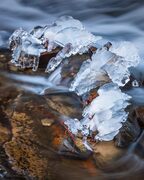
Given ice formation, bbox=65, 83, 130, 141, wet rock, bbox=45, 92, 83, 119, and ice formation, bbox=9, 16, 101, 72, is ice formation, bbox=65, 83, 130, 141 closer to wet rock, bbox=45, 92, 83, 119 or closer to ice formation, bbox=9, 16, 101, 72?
wet rock, bbox=45, 92, 83, 119

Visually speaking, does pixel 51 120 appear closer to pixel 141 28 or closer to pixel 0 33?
pixel 0 33

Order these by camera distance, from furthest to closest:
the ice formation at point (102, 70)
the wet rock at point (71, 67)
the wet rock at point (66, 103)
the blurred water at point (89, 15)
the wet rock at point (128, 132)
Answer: the blurred water at point (89, 15) < the wet rock at point (71, 67) < the ice formation at point (102, 70) < the wet rock at point (66, 103) < the wet rock at point (128, 132)

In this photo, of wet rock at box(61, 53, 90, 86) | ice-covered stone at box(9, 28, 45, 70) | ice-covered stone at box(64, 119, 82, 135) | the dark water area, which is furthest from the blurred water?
ice-covered stone at box(64, 119, 82, 135)

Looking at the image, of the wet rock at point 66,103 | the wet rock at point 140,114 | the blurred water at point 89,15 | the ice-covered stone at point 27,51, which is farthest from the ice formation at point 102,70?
the blurred water at point 89,15

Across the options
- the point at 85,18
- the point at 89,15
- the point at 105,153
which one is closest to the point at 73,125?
the point at 105,153

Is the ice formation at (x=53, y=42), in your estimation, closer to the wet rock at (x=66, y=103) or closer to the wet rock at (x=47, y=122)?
the wet rock at (x=66, y=103)

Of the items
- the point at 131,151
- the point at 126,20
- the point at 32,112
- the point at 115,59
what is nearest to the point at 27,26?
the point at 126,20
